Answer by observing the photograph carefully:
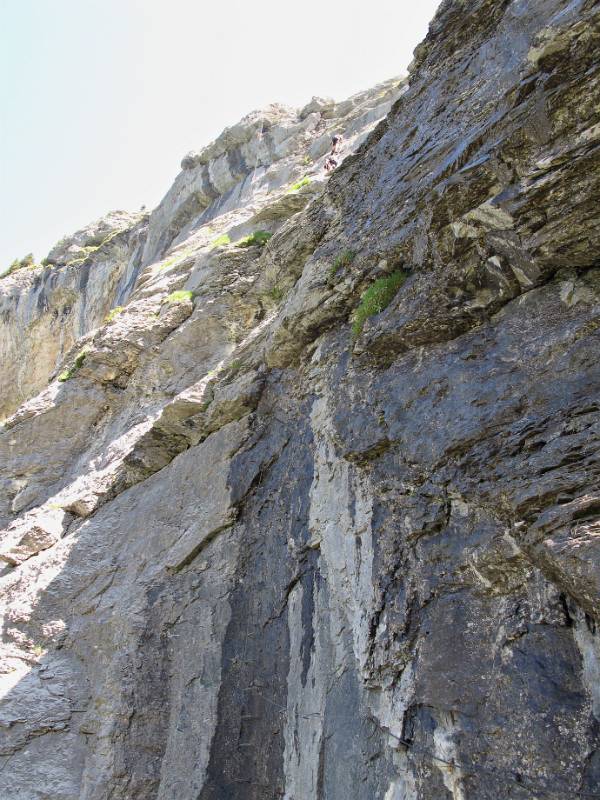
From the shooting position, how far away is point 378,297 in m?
9.57

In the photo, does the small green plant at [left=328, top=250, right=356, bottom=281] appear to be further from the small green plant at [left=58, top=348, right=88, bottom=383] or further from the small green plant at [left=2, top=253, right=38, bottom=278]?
the small green plant at [left=2, top=253, right=38, bottom=278]

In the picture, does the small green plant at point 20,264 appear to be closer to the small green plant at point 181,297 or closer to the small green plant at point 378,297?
the small green plant at point 181,297

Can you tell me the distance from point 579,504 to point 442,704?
241 centimetres

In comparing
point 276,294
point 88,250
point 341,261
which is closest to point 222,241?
point 276,294

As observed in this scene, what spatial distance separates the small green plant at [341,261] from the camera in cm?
1079

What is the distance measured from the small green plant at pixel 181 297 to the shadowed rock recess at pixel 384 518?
3.15 m

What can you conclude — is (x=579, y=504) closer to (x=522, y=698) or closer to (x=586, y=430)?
(x=586, y=430)

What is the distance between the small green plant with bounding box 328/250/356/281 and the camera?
10789mm

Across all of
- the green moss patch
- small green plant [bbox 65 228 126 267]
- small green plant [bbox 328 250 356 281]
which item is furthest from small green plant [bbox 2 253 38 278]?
small green plant [bbox 328 250 356 281]

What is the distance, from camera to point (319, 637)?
852cm

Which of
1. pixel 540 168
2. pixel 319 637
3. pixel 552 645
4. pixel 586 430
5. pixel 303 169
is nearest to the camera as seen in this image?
pixel 552 645

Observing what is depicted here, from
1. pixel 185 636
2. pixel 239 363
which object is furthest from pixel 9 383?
pixel 185 636

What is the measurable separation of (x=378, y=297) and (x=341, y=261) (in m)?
1.61

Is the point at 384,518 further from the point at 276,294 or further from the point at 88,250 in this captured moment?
the point at 88,250
